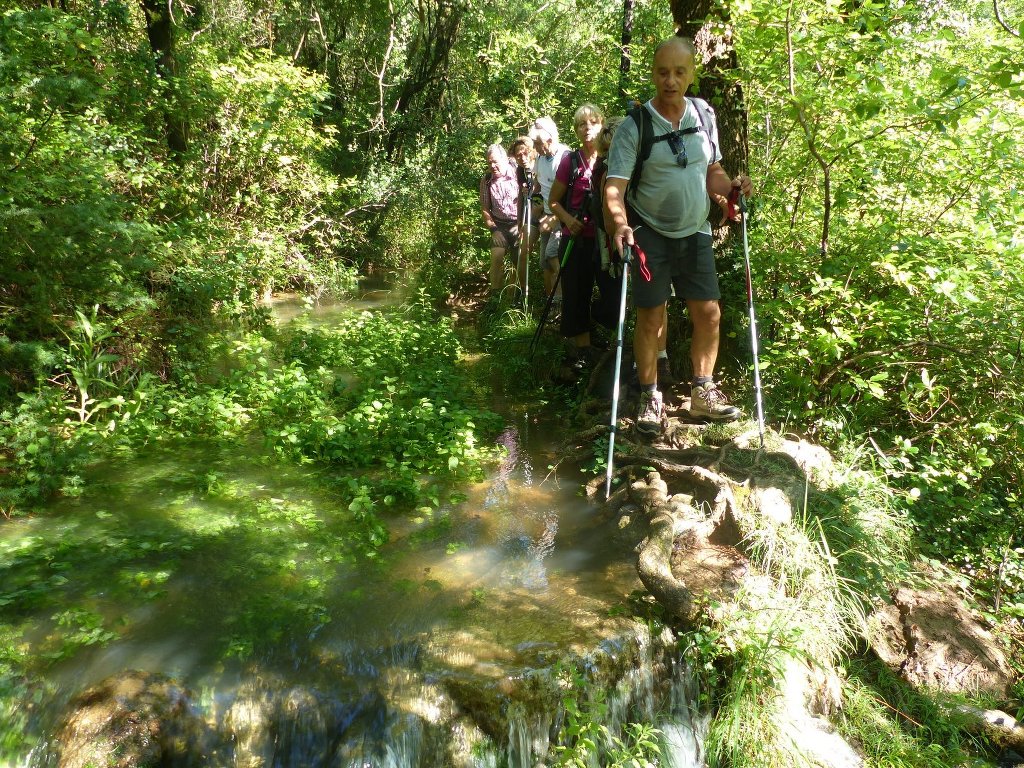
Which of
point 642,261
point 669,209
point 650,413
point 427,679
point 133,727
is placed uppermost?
point 669,209

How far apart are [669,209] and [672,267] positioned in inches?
17.0

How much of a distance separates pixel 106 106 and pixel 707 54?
604cm

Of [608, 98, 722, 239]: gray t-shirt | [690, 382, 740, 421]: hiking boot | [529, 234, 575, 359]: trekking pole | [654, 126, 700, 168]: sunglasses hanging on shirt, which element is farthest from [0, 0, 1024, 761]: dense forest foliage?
[529, 234, 575, 359]: trekking pole

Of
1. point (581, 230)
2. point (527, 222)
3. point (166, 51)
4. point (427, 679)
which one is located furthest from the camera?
point (527, 222)

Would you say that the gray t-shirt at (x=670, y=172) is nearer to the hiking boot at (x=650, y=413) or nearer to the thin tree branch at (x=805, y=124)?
the thin tree branch at (x=805, y=124)

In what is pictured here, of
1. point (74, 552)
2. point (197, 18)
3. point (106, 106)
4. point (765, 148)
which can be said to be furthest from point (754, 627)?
point (197, 18)

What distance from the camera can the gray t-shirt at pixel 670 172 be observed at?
4793 mm

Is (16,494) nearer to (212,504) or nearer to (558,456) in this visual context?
(212,504)

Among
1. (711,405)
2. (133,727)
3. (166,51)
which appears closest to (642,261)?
(711,405)

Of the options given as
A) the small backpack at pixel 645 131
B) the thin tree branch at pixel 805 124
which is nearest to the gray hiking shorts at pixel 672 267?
the small backpack at pixel 645 131

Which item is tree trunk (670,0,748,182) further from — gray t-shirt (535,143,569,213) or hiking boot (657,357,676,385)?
gray t-shirt (535,143,569,213)

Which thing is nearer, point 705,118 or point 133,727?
point 133,727

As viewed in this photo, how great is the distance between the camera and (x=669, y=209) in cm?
493

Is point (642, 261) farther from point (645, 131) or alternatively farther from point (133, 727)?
point (133, 727)
